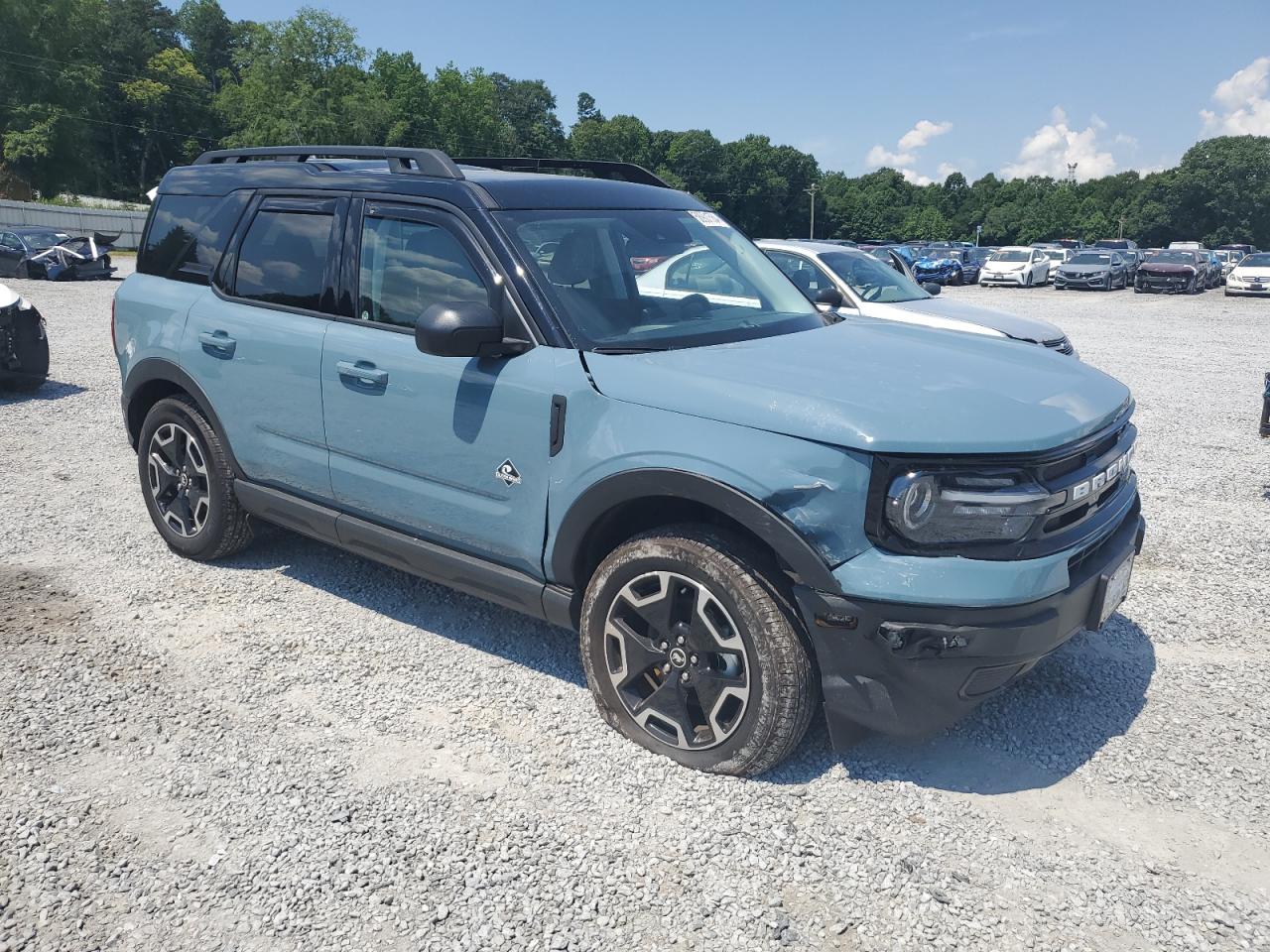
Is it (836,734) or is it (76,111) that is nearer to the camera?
(836,734)

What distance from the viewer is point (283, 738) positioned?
11.4 ft

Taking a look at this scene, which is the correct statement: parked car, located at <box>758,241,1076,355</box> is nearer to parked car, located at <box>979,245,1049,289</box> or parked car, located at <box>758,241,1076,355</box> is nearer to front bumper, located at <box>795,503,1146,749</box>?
front bumper, located at <box>795,503,1146,749</box>

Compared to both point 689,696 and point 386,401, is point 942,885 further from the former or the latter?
point 386,401

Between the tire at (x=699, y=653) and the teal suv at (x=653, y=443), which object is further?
the tire at (x=699, y=653)

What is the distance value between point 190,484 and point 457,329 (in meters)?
2.46

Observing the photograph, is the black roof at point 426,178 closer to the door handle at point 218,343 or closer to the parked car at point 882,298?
the door handle at point 218,343

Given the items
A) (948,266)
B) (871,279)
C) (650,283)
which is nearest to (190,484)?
(650,283)

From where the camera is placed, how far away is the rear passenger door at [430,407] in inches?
136

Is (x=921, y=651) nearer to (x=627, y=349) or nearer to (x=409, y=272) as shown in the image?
(x=627, y=349)

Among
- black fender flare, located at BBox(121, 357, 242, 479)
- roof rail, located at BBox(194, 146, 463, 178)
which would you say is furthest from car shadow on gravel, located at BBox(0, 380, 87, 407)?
roof rail, located at BBox(194, 146, 463, 178)

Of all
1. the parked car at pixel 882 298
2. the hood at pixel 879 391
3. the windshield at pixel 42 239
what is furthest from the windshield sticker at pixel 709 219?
the windshield at pixel 42 239

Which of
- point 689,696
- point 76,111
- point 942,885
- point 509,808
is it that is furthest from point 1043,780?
point 76,111

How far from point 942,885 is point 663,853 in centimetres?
81

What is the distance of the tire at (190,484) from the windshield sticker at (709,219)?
2.54 metres
